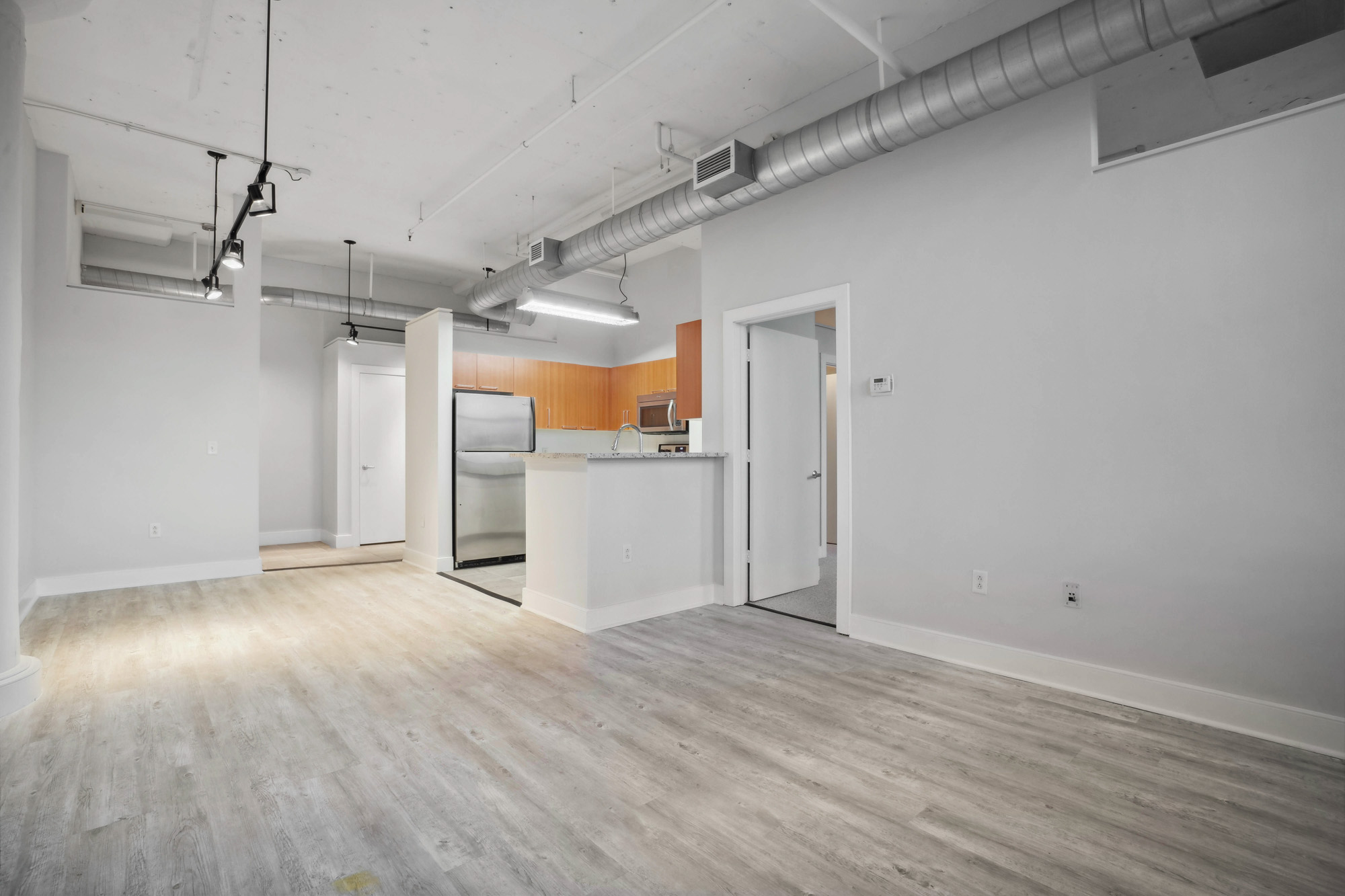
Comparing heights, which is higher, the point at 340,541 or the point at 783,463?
the point at 783,463

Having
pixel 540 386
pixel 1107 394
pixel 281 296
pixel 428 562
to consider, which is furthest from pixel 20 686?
pixel 540 386

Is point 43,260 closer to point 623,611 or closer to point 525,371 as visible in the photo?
point 525,371

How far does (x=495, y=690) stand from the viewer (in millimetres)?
3123

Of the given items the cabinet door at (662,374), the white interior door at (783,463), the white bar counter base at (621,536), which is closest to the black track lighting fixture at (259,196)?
the white bar counter base at (621,536)

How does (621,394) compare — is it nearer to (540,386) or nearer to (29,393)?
(540,386)

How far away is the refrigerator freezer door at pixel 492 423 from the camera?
21.5ft

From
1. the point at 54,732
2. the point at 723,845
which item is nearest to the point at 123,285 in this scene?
the point at 54,732

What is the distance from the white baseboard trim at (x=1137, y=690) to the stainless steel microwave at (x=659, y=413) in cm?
399

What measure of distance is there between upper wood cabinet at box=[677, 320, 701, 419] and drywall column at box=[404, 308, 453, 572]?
231 centimetres

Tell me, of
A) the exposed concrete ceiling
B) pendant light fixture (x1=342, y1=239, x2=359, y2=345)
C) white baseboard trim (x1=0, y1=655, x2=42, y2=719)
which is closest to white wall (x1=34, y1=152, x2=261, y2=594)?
the exposed concrete ceiling

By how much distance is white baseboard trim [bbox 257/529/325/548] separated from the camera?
801 centimetres

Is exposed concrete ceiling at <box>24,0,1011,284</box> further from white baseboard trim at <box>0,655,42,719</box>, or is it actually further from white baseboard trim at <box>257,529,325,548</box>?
white baseboard trim at <box>257,529,325,548</box>

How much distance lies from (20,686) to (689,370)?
4822mm

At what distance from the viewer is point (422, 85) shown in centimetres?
400
